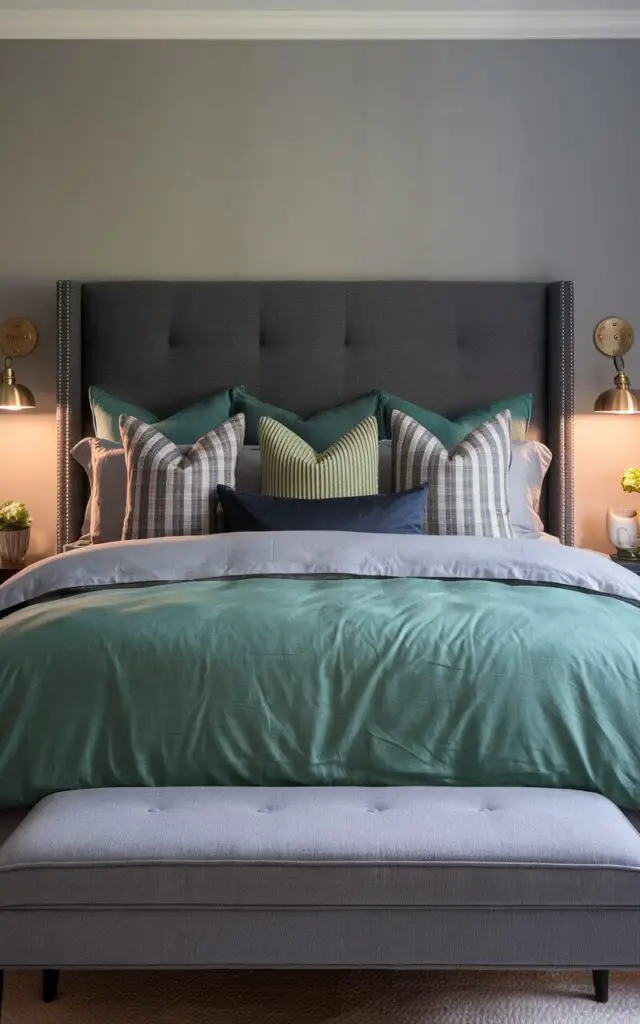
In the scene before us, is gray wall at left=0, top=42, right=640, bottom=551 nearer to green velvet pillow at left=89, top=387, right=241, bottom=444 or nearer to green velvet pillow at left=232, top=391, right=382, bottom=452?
green velvet pillow at left=89, top=387, right=241, bottom=444

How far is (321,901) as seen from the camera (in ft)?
5.65

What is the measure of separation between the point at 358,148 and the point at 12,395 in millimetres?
1759

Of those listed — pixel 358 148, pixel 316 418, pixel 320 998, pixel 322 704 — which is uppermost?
pixel 358 148

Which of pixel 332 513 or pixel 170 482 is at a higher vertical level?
pixel 170 482

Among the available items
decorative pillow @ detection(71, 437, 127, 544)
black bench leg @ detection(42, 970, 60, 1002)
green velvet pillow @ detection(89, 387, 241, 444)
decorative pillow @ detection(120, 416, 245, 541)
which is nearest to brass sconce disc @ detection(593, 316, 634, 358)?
green velvet pillow @ detection(89, 387, 241, 444)

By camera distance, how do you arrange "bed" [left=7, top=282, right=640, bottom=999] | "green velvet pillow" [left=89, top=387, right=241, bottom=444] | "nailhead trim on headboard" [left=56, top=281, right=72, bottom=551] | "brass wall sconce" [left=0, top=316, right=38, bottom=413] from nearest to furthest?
"bed" [left=7, top=282, right=640, bottom=999]
"green velvet pillow" [left=89, top=387, right=241, bottom=444]
"nailhead trim on headboard" [left=56, top=281, right=72, bottom=551]
"brass wall sconce" [left=0, top=316, right=38, bottom=413]

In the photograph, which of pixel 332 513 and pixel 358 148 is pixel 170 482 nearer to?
pixel 332 513

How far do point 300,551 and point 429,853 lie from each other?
1168 millimetres

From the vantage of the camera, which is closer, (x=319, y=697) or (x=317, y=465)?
(x=319, y=697)

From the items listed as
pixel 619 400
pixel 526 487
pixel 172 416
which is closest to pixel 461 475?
pixel 526 487

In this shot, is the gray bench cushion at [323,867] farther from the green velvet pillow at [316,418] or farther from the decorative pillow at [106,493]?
the green velvet pillow at [316,418]

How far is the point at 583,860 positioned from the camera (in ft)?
5.66

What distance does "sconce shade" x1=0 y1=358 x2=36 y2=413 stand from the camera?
409cm

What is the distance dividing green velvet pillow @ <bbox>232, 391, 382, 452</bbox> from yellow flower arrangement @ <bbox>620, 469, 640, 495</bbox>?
3.33ft
